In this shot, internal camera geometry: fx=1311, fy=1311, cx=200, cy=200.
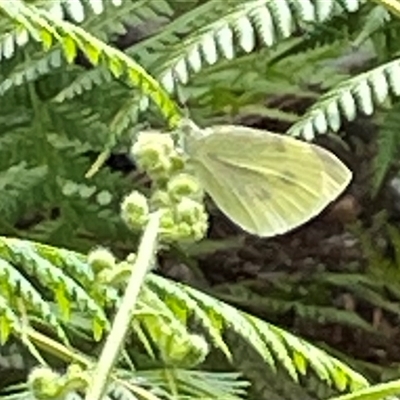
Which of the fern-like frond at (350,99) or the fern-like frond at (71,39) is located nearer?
the fern-like frond at (71,39)

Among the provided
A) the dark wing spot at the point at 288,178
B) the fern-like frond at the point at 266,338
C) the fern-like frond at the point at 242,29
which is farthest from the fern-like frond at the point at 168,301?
the fern-like frond at the point at 242,29

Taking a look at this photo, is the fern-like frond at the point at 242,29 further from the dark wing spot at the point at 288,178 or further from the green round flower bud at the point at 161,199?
the green round flower bud at the point at 161,199

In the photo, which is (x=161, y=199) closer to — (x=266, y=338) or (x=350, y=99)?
(x=266, y=338)

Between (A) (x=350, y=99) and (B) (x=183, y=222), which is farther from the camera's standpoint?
(A) (x=350, y=99)

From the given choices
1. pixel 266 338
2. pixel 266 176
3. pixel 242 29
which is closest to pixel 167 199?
pixel 266 176

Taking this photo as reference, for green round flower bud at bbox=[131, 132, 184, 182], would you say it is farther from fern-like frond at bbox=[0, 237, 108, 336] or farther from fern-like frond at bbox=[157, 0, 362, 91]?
fern-like frond at bbox=[157, 0, 362, 91]
